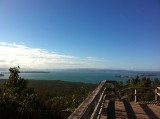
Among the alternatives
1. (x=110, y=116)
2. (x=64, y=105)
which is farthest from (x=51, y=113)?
(x=110, y=116)

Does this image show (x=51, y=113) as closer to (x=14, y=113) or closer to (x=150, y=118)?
(x=14, y=113)

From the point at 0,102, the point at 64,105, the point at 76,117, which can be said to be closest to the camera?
the point at 76,117

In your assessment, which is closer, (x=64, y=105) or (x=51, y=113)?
(x=51, y=113)

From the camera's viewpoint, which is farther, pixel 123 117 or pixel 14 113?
pixel 14 113

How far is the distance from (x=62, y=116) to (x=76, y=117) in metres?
12.9

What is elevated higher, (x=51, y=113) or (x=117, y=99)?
(x=117, y=99)

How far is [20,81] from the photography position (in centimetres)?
3394

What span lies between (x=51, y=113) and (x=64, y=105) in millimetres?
4377

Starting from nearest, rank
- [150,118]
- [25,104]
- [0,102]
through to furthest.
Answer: [150,118] < [0,102] < [25,104]

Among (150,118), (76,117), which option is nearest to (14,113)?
(150,118)

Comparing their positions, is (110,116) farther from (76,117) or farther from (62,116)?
(62,116)

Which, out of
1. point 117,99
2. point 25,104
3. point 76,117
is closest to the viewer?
point 76,117

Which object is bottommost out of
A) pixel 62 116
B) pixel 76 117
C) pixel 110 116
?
pixel 62 116

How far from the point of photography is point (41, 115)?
14.5 metres
